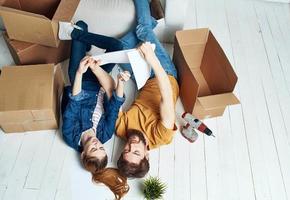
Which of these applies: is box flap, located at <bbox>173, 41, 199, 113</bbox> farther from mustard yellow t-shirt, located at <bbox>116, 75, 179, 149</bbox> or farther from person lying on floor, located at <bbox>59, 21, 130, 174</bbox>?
person lying on floor, located at <bbox>59, 21, 130, 174</bbox>

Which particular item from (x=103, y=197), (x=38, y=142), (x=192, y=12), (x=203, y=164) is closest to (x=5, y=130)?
(x=38, y=142)

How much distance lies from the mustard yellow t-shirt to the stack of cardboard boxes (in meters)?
0.36

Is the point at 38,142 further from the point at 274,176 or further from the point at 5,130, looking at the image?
the point at 274,176

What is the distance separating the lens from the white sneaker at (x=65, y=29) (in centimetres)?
165

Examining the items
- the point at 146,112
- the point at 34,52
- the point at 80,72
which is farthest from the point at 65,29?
Result: the point at 146,112

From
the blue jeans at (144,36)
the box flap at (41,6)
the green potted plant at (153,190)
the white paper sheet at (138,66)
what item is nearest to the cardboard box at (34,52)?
the box flap at (41,6)

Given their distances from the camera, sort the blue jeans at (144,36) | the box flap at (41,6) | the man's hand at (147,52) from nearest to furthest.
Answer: the man's hand at (147,52) → the blue jeans at (144,36) → the box flap at (41,6)

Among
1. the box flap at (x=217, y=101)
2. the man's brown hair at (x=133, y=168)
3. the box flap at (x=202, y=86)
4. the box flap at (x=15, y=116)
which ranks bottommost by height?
the box flap at (x=202, y=86)

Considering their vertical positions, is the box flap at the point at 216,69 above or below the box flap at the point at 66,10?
below

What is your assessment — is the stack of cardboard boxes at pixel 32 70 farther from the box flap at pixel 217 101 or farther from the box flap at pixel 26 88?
the box flap at pixel 217 101

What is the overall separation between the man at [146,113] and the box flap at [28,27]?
0.44 meters

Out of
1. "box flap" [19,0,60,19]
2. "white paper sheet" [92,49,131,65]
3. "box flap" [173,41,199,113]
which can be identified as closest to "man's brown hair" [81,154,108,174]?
"white paper sheet" [92,49,131,65]

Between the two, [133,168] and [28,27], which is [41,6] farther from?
[133,168]

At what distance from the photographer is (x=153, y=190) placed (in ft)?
4.66
